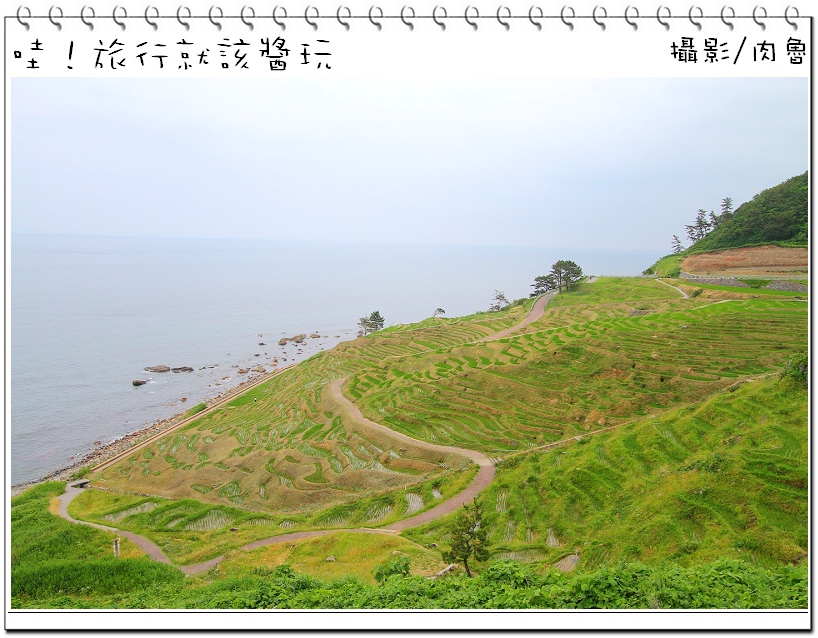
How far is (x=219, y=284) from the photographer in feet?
278

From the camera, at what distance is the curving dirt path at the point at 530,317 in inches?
1479

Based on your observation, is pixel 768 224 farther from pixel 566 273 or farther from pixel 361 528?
pixel 361 528

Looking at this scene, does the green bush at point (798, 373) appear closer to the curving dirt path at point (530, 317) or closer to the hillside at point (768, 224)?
the hillside at point (768, 224)

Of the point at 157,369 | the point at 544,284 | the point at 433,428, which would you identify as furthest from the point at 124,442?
the point at 544,284

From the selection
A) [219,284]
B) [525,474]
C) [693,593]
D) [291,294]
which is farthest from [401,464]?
[219,284]

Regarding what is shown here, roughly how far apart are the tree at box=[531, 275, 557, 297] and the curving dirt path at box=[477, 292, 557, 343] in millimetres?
749

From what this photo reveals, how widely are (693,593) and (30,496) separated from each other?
24142 mm

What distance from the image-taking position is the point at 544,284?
4850 centimetres

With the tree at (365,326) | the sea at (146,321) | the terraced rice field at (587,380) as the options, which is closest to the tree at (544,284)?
the sea at (146,321)

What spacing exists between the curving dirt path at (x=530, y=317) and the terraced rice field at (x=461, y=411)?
683 cm

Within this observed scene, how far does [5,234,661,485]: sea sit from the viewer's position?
1184 inches

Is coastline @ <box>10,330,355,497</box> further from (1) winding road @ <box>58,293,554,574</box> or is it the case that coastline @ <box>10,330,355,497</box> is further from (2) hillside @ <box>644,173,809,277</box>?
(2) hillside @ <box>644,173,809,277</box>

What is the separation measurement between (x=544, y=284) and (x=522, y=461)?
3366 cm
